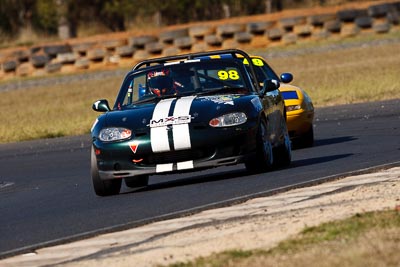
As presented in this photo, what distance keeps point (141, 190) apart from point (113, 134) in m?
0.82

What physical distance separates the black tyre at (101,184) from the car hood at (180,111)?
39cm

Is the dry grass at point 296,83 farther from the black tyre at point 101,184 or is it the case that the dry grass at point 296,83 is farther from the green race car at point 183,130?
the black tyre at point 101,184

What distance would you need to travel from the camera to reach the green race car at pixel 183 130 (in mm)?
11617

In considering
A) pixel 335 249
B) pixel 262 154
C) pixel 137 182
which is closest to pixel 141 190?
pixel 137 182

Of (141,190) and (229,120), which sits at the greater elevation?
(229,120)

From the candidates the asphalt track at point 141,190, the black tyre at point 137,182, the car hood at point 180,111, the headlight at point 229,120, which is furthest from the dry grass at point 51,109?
the headlight at point 229,120

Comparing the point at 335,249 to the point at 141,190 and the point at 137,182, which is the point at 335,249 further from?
the point at 137,182

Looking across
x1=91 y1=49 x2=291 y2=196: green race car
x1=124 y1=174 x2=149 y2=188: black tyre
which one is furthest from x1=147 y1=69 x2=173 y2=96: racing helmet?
x1=124 y1=174 x2=149 y2=188: black tyre

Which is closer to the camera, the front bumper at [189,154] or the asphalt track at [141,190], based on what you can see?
the asphalt track at [141,190]

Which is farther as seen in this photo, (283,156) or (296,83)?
(296,83)

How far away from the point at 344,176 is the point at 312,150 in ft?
14.2

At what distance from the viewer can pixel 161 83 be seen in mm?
12812

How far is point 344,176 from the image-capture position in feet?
36.3

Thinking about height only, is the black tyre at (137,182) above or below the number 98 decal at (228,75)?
below
